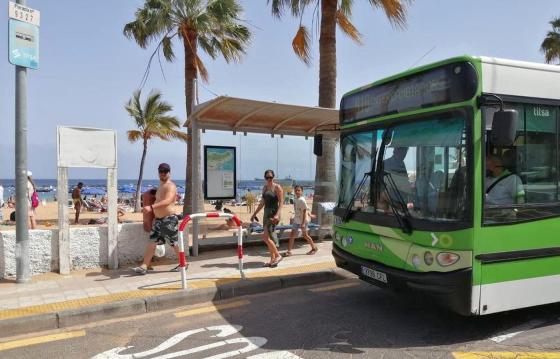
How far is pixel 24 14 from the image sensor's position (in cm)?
671

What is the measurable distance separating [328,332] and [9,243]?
17.2 ft

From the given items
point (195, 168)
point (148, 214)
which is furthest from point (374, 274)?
point (195, 168)

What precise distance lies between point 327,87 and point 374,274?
7.70 meters

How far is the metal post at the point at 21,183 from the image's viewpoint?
683 cm

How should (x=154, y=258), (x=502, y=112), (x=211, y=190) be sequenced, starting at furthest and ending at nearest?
(x=211, y=190), (x=154, y=258), (x=502, y=112)

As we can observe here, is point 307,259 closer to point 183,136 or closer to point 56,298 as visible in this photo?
point 56,298

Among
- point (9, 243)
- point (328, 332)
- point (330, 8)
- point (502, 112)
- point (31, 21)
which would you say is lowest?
point (328, 332)

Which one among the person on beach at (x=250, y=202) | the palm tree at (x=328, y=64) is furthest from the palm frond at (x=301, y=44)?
the person on beach at (x=250, y=202)

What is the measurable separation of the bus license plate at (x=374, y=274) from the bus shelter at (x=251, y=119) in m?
4.17

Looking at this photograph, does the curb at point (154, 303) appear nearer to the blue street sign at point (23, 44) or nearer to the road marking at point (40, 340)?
the road marking at point (40, 340)

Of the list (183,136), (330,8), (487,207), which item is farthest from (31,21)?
(183,136)

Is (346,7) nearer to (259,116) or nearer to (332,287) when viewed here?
(259,116)

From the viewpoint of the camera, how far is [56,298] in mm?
6043

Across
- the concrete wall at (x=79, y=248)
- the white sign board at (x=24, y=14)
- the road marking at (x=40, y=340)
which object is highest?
the white sign board at (x=24, y=14)
